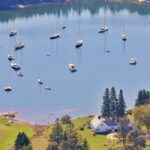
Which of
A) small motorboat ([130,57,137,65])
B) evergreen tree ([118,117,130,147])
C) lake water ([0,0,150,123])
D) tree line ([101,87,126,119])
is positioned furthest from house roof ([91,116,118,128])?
small motorboat ([130,57,137,65])

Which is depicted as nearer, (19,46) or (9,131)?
(9,131)

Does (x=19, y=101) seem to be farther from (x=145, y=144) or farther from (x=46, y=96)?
(x=145, y=144)

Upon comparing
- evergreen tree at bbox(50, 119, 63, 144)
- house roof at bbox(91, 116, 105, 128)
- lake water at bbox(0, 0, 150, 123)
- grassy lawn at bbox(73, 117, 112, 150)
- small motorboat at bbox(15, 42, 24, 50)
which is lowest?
grassy lawn at bbox(73, 117, 112, 150)

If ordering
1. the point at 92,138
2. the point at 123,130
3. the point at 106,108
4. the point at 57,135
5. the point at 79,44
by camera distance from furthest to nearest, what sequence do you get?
the point at 79,44 → the point at 106,108 → the point at 92,138 → the point at 123,130 → the point at 57,135

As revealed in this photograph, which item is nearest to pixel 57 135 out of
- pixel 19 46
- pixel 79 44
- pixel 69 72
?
pixel 69 72

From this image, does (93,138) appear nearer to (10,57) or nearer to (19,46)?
(10,57)

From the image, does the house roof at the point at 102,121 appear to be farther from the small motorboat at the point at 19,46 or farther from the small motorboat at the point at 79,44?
the small motorboat at the point at 19,46

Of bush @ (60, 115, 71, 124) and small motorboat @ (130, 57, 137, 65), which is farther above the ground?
small motorboat @ (130, 57, 137, 65)

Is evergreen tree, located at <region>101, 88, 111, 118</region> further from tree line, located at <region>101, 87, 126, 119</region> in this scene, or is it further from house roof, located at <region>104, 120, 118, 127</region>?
house roof, located at <region>104, 120, 118, 127</region>

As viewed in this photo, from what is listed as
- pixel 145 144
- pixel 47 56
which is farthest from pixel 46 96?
pixel 145 144
